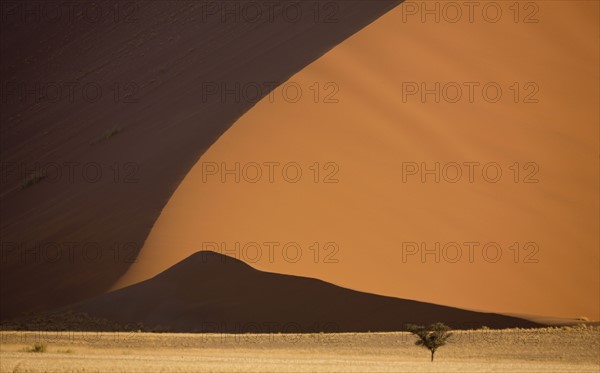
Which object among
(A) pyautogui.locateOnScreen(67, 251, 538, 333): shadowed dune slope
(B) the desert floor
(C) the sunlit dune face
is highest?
(C) the sunlit dune face

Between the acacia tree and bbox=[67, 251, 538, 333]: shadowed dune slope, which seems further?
bbox=[67, 251, 538, 333]: shadowed dune slope

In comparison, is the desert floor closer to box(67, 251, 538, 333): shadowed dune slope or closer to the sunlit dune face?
box(67, 251, 538, 333): shadowed dune slope

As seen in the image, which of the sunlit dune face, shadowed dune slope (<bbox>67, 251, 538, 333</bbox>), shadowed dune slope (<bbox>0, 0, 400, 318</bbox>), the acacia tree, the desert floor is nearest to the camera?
the desert floor

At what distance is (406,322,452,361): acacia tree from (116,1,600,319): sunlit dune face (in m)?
1.12

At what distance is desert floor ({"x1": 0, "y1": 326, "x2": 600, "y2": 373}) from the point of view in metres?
11.5

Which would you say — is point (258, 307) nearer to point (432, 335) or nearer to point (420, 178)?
point (432, 335)

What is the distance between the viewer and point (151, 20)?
101 ft

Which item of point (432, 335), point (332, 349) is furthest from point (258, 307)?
point (432, 335)

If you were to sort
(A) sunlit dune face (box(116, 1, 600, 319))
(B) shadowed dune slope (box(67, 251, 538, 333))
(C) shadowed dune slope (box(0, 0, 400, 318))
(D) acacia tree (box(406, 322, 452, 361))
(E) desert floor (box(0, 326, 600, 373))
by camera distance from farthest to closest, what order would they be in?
(C) shadowed dune slope (box(0, 0, 400, 318)) < (A) sunlit dune face (box(116, 1, 600, 319)) < (B) shadowed dune slope (box(67, 251, 538, 333)) < (D) acacia tree (box(406, 322, 452, 361)) < (E) desert floor (box(0, 326, 600, 373))

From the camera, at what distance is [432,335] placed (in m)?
12.4

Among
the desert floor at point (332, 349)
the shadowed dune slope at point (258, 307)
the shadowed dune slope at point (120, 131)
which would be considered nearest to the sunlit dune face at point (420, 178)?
the shadowed dune slope at point (258, 307)

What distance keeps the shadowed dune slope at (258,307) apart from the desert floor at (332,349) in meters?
0.51

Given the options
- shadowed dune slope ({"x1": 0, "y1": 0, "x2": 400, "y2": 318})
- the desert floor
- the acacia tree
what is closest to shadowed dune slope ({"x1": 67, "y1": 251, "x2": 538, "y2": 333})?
the desert floor

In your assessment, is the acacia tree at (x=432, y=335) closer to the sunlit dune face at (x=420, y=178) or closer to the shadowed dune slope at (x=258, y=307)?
the shadowed dune slope at (x=258, y=307)
